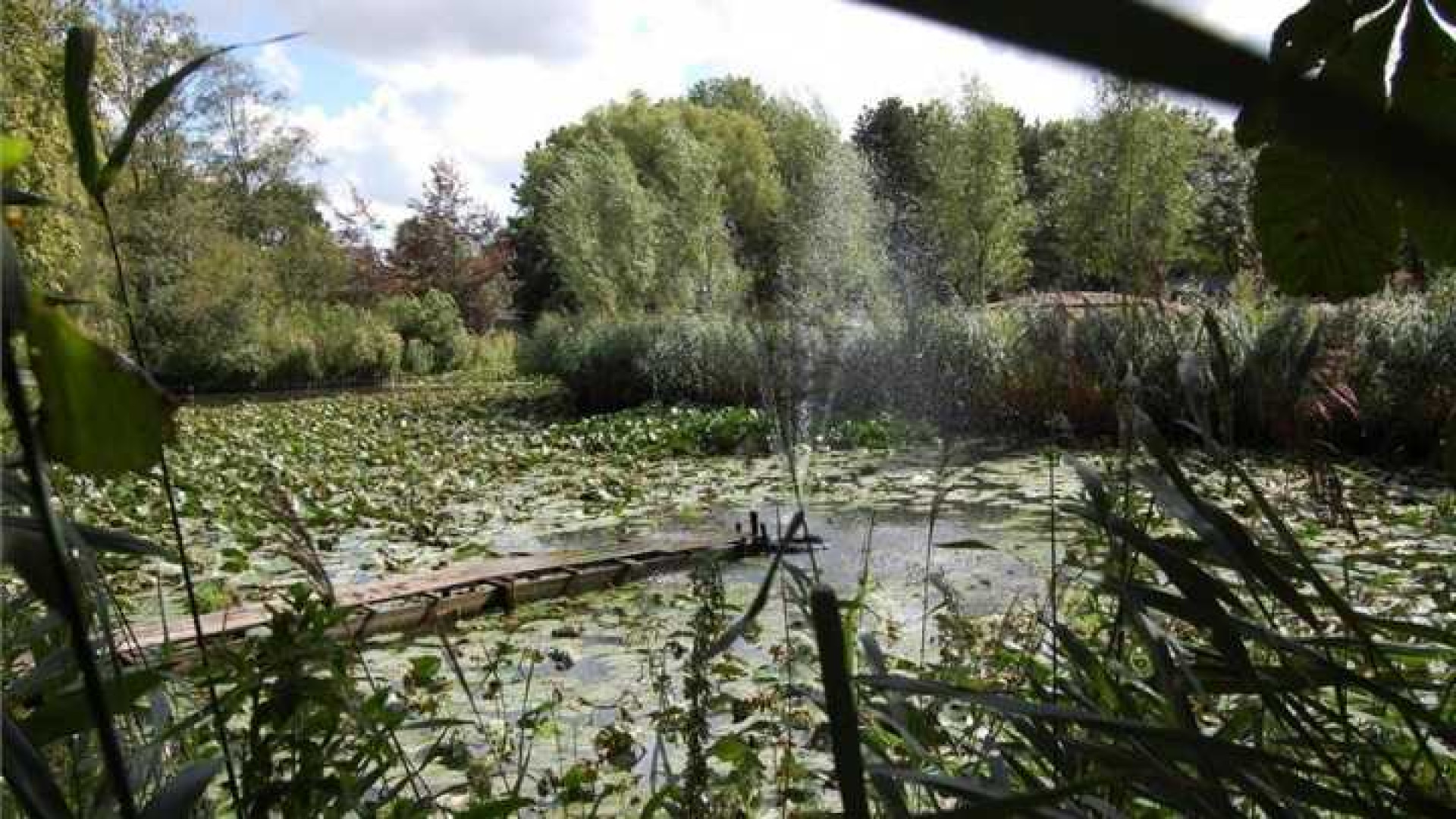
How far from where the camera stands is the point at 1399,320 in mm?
8250

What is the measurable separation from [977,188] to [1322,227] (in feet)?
90.0

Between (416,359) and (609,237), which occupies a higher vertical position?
(609,237)

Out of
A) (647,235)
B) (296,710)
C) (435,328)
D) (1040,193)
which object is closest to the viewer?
(296,710)

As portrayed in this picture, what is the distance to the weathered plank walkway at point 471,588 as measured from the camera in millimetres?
3881

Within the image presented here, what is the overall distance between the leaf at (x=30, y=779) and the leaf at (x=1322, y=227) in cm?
83

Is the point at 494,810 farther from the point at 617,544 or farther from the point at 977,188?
the point at 977,188

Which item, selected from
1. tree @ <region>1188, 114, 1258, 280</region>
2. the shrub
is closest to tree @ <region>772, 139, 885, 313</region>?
tree @ <region>1188, 114, 1258, 280</region>

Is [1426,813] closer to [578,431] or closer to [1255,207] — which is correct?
[1255,207]

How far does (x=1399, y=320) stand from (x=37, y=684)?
913cm

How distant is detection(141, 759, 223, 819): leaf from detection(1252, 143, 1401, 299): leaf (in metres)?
0.81

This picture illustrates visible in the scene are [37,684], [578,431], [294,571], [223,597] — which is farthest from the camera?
[578,431]

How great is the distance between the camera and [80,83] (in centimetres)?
48

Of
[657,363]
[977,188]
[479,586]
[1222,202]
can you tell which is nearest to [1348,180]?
[479,586]

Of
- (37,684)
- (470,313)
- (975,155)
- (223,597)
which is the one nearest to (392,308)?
(470,313)
